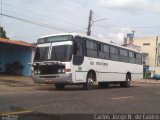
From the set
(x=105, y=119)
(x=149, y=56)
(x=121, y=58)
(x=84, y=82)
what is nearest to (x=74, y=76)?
(x=84, y=82)

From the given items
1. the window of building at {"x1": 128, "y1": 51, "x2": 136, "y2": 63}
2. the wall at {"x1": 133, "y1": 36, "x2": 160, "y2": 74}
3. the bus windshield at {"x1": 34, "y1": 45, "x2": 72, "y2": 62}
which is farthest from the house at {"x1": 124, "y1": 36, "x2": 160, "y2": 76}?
the bus windshield at {"x1": 34, "y1": 45, "x2": 72, "y2": 62}

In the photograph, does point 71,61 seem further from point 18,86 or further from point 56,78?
point 18,86

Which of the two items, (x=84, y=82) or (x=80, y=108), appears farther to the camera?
(x=84, y=82)

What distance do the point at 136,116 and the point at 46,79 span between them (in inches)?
387

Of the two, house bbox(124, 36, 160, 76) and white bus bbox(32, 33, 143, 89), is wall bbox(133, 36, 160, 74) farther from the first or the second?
white bus bbox(32, 33, 143, 89)

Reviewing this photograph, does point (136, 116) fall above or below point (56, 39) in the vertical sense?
below

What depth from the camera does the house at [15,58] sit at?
3244 centimetres

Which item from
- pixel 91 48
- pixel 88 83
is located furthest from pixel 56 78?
pixel 91 48

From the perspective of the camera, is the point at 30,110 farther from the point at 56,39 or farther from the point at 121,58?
the point at 121,58

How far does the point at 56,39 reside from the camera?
19.5m

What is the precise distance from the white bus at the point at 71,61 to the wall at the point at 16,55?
11273 mm

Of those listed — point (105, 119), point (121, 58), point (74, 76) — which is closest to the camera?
point (105, 119)

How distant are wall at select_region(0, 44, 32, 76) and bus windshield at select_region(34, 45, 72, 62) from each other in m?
13.4

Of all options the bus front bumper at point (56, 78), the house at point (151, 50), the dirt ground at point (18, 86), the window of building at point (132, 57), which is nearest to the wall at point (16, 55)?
the dirt ground at point (18, 86)
